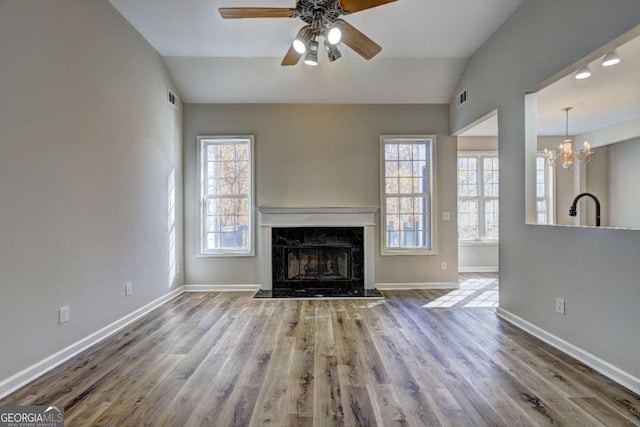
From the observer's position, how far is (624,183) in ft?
20.9

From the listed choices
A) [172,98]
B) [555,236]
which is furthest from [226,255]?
[555,236]

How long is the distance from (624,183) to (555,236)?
5.41m

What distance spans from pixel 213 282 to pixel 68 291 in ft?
7.97

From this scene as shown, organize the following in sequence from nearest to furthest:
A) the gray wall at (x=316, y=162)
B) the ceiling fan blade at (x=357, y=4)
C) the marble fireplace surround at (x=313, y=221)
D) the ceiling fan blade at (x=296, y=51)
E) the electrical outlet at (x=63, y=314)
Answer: the ceiling fan blade at (x=357, y=4)
the electrical outlet at (x=63, y=314)
the ceiling fan blade at (x=296, y=51)
the marble fireplace surround at (x=313, y=221)
the gray wall at (x=316, y=162)

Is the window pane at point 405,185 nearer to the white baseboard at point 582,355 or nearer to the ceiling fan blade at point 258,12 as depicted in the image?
the white baseboard at point 582,355

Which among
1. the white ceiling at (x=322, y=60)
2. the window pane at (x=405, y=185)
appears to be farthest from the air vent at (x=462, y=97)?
the window pane at (x=405, y=185)

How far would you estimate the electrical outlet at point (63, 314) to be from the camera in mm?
2529

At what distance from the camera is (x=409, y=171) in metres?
5.17

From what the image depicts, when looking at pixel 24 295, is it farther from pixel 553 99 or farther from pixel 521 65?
pixel 553 99

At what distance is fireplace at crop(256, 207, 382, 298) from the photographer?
4.88m

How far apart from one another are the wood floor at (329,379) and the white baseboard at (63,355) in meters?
0.06

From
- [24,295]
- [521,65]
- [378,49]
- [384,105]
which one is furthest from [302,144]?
[24,295]

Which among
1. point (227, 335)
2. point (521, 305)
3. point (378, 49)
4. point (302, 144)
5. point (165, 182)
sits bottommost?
point (227, 335)

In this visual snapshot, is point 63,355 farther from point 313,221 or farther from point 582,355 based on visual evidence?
point 582,355
